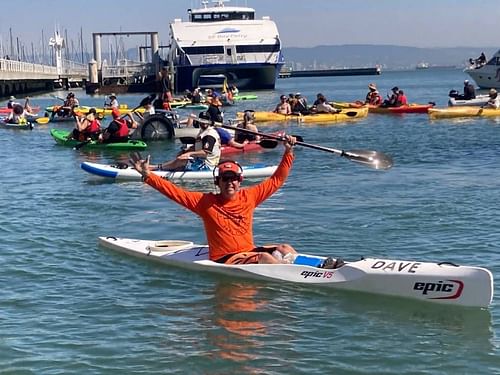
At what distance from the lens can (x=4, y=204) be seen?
15.1 m

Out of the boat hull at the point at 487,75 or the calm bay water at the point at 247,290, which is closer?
the calm bay water at the point at 247,290

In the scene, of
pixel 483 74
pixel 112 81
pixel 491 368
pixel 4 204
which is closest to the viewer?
pixel 491 368

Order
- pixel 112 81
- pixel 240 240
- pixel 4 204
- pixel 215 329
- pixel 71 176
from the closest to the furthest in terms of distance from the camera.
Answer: pixel 215 329 → pixel 240 240 → pixel 4 204 → pixel 71 176 → pixel 112 81

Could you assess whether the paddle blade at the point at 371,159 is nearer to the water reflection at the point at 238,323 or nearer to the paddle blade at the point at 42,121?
the water reflection at the point at 238,323

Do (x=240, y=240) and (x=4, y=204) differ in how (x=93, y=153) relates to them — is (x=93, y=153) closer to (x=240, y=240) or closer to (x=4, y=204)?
(x=4, y=204)

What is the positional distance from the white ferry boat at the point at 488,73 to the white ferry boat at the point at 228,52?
54.4ft

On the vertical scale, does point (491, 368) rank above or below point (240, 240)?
below

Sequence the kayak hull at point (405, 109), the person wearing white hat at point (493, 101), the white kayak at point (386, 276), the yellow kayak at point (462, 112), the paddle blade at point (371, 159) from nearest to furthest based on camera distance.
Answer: the white kayak at point (386, 276) → the paddle blade at point (371, 159) → the yellow kayak at point (462, 112) → the person wearing white hat at point (493, 101) → the kayak hull at point (405, 109)

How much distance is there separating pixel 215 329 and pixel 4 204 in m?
8.56

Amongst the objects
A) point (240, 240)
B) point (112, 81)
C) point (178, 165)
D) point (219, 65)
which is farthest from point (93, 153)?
point (112, 81)

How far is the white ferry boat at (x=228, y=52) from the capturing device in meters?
63.2

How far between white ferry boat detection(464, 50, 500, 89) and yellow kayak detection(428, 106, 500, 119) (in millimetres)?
21794

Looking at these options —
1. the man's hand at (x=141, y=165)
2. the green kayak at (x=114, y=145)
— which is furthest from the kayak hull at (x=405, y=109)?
the man's hand at (x=141, y=165)

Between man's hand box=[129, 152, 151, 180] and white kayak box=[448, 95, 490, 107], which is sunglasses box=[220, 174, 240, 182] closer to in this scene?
man's hand box=[129, 152, 151, 180]
